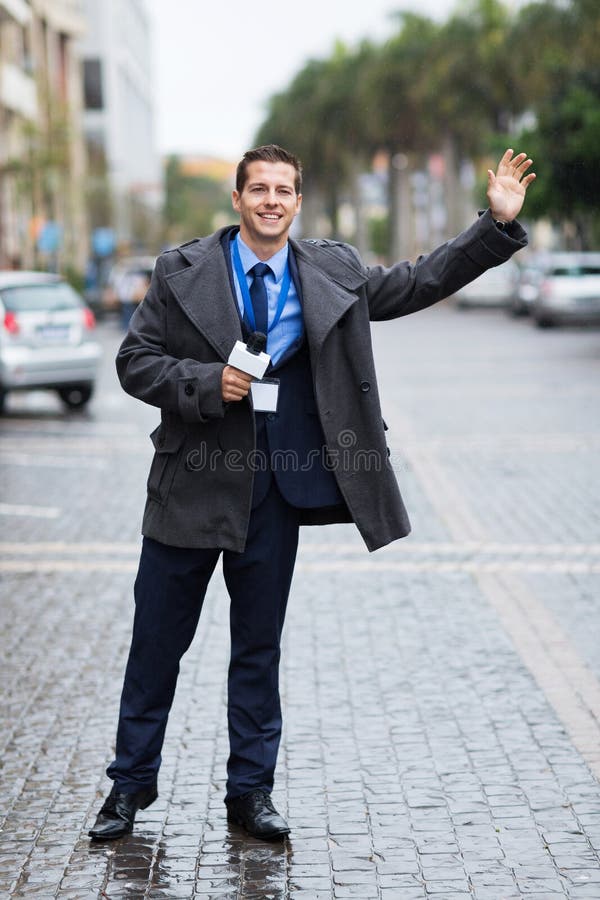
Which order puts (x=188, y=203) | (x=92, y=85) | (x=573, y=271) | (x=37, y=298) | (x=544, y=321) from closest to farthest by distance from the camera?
(x=37, y=298)
(x=544, y=321)
(x=573, y=271)
(x=92, y=85)
(x=188, y=203)

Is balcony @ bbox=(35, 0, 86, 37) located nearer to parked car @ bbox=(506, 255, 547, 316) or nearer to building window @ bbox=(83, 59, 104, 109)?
building window @ bbox=(83, 59, 104, 109)

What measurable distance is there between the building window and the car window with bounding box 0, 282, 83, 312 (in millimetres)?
68368

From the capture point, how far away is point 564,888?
400 centimetres

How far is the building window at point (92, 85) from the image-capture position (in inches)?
3319

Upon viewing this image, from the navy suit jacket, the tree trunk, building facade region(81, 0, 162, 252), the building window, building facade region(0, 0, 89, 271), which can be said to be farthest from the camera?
the building window

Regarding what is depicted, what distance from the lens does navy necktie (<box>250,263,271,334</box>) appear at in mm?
4309

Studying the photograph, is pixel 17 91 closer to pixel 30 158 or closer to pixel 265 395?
pixel 30 158

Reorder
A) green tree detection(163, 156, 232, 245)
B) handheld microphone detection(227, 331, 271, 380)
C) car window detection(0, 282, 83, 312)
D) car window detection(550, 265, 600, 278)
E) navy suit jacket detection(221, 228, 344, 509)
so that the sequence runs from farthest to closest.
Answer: green tree detection(163, 156, 232, 245) < car window detection(550, 265, 600, 278) < car window detection(0, 282, 83, 312) < navy suit jacket detection(221, 228, 344, 509) < handheld microphone detection(227, 331, 271, 380)

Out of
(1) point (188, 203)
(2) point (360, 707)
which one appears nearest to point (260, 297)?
(2) point (360, 707)

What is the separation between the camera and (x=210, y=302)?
427cm

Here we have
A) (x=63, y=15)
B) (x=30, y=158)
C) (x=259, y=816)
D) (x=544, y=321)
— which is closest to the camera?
(x=259, y=816)

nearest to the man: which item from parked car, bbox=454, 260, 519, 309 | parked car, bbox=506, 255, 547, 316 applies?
parked car, bbox=506, 255, 547, 316

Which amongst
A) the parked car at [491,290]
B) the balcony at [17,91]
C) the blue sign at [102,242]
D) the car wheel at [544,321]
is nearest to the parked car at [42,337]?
the car wheel at [544,321]

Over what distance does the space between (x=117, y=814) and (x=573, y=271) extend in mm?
32949
